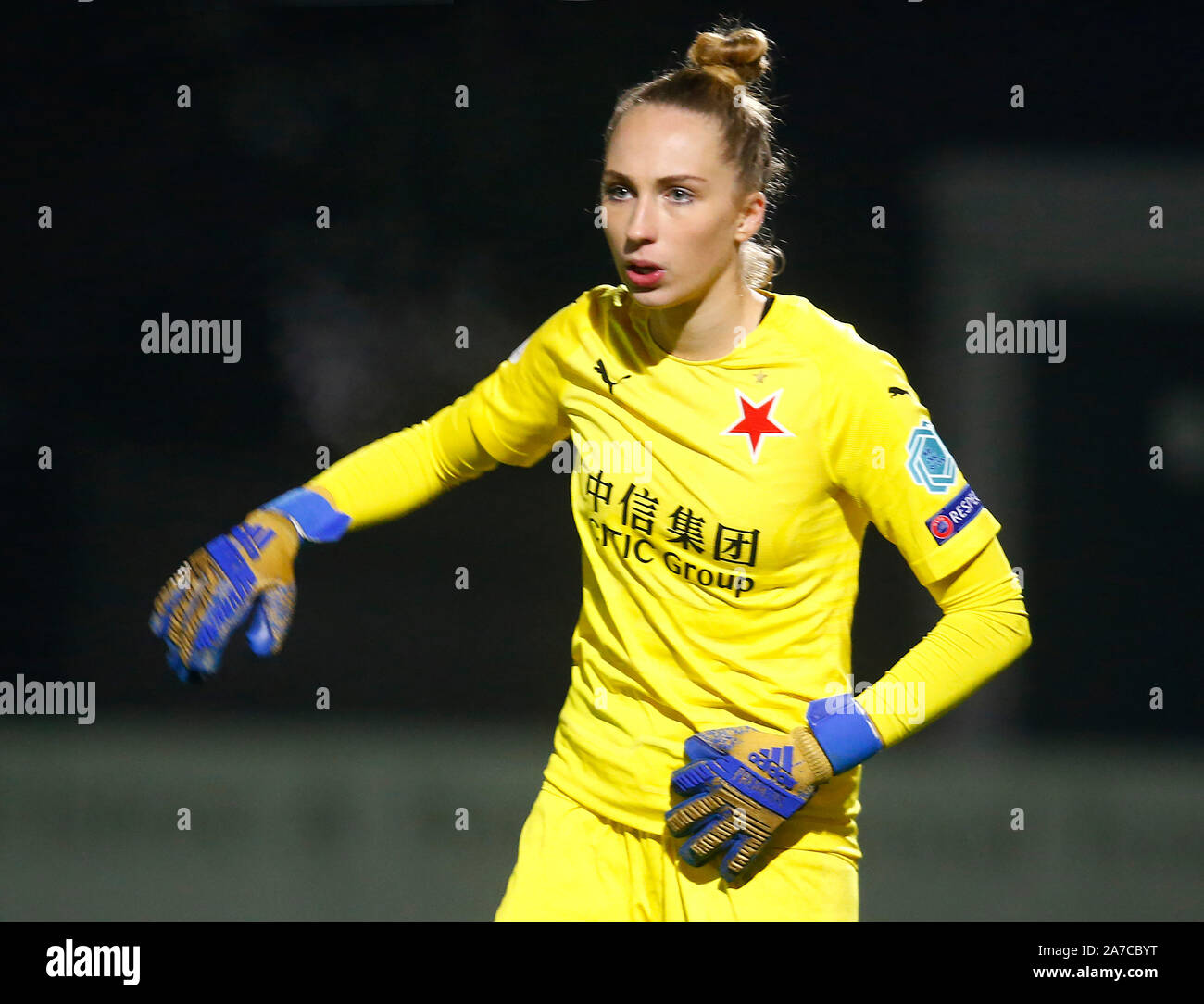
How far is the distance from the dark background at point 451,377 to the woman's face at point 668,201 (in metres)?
2.33

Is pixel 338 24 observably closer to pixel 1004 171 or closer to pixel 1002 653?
pixel 1004 171

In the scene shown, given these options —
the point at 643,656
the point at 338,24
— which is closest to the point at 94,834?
the point at 338,24

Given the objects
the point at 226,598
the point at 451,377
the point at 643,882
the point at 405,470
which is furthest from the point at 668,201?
the point at 451,377

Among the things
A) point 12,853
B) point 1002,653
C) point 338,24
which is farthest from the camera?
point 338,24

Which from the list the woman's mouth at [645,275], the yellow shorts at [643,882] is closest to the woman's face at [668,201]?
the woman's mouth at [645,275]

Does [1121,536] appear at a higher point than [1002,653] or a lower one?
higher

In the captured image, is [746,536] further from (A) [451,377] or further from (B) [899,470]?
(A) [451,377]

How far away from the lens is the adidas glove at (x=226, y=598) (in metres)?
2.51

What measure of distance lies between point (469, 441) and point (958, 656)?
92cm

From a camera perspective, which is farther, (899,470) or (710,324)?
(710,324)

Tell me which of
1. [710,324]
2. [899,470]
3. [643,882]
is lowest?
[643,882]

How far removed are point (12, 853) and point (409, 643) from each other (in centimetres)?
131

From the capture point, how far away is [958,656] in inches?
93.3

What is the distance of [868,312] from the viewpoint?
16.0 ft
